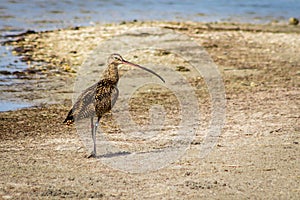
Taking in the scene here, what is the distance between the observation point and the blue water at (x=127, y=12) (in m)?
18.3

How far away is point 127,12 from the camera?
20.8 meters

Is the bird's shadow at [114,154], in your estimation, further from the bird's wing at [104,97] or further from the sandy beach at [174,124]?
the bird's wing at [104,97]

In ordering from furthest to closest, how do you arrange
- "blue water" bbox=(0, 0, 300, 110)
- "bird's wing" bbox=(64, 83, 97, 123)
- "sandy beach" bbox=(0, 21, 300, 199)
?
"blue water" bbox=(0, 0, 300, 110)
"bird's wing" bbox=(64, 83, 97, 123)
"sandy beach" bbox=(0, 21, 300, 199)

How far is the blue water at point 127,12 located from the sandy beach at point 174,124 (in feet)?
10.9

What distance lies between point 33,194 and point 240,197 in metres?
1.77

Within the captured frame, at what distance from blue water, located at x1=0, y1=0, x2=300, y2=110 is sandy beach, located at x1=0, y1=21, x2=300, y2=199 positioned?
3.31 metres

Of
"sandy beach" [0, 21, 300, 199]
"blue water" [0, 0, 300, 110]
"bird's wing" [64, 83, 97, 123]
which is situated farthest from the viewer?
"blue water" [0, 0, 300, 110]

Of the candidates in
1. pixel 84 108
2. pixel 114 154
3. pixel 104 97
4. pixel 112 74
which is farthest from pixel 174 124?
pixel 84 108

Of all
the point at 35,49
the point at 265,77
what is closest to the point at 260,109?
the point at 265,77

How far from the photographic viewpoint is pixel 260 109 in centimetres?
972

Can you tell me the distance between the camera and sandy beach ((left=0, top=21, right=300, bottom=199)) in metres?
6.40

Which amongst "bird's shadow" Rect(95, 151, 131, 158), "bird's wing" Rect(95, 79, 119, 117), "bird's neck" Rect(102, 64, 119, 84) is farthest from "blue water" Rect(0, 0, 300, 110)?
"bird's shadow" Rect(95, 151, 131, 158)

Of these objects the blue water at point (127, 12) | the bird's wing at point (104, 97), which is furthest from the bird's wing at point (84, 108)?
the blue water at point (127, 12)

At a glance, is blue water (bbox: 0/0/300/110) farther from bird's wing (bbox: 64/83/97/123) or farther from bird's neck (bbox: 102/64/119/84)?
bird's wing (bbox: 64/83/97/123)
